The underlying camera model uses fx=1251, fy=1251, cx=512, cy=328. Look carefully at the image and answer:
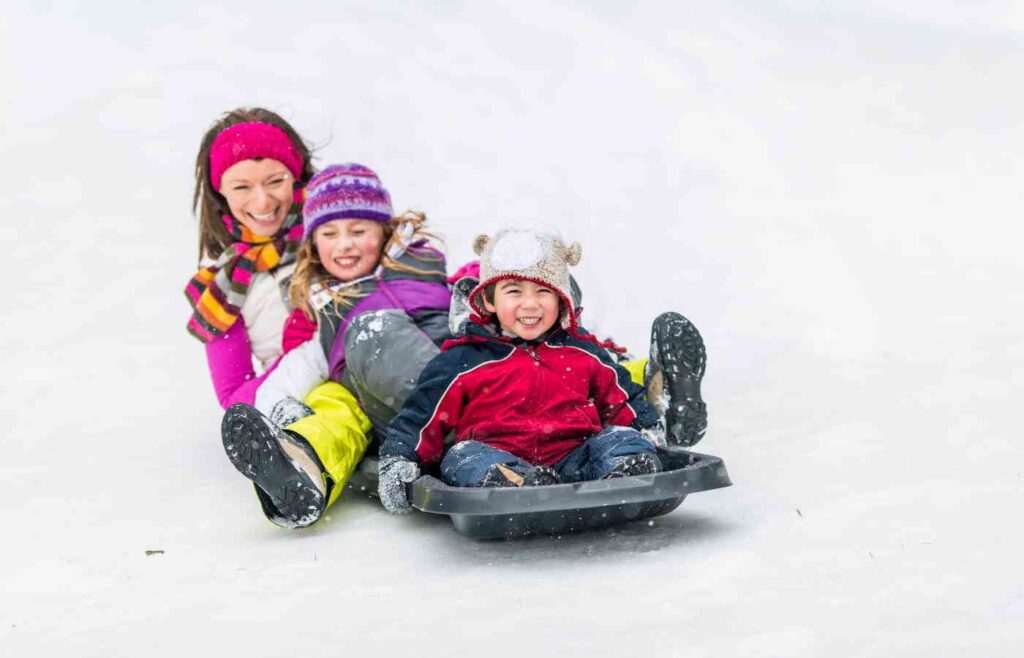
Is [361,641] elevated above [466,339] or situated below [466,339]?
below

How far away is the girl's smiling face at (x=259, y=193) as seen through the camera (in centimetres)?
446

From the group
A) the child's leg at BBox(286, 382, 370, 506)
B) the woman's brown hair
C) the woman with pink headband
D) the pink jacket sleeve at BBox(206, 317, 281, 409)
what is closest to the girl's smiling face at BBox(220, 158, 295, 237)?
the woman with pink headband

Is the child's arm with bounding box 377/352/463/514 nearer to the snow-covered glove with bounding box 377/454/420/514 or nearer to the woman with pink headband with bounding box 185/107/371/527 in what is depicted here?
the snow-covered glove with bounding box 377/454/420/514

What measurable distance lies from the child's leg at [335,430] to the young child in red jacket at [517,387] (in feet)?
0.81

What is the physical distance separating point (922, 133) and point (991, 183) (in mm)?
809

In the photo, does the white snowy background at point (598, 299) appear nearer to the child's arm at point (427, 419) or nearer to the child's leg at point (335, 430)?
the child's leg at point (335, 430)

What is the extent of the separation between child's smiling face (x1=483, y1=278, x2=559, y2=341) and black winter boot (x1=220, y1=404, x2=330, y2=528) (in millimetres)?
650

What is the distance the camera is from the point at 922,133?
24.9 ft

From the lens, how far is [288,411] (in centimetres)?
378

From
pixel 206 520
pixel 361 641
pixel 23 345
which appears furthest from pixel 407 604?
pixel 23 345

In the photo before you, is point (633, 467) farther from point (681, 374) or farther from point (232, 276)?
point (232, 276)

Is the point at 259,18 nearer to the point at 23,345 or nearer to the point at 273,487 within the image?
the point at 23,345

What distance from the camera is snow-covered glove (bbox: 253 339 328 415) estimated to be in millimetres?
3977

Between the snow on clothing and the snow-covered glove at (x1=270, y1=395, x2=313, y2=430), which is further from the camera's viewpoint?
the snow-covered glove at (x1=270, y1=395, x2=313, y2=430)
